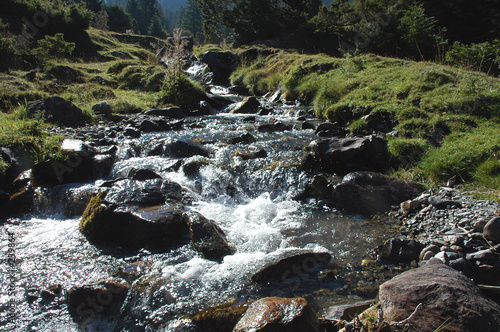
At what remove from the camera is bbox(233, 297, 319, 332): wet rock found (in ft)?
7.93

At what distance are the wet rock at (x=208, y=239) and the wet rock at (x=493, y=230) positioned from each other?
3.10 m

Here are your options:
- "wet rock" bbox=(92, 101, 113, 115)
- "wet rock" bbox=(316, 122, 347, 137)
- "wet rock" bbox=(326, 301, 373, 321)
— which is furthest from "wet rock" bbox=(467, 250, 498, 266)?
"wet rock" bbox=(92, 101, 113, 115)

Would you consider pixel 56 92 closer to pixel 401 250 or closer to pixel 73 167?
pixel 73 167

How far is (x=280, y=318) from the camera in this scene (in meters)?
2.46

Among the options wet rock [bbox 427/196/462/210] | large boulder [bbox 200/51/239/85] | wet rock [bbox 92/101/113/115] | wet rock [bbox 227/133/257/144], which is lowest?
wet rock [bbox 427/196/462/210]

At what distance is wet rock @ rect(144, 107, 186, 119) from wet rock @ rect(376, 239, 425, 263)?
9.81 m

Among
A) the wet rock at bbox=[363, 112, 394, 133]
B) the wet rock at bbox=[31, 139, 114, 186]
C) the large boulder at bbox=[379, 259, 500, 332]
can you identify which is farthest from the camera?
the wet rock at bbox=[363, 112, 394, 133]

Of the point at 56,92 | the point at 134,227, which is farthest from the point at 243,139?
the point at 56,92

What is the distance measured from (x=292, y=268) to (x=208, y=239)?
1.21 meters

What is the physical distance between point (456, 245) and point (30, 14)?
3827 cm

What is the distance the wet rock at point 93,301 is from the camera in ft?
10.1

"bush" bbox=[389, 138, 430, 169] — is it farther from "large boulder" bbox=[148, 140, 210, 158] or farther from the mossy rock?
the mossy rock

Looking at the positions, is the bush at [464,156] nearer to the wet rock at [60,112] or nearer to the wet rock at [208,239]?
the wet rock at [208,239]

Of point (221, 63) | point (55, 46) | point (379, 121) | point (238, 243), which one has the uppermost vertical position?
point (55, 46)
